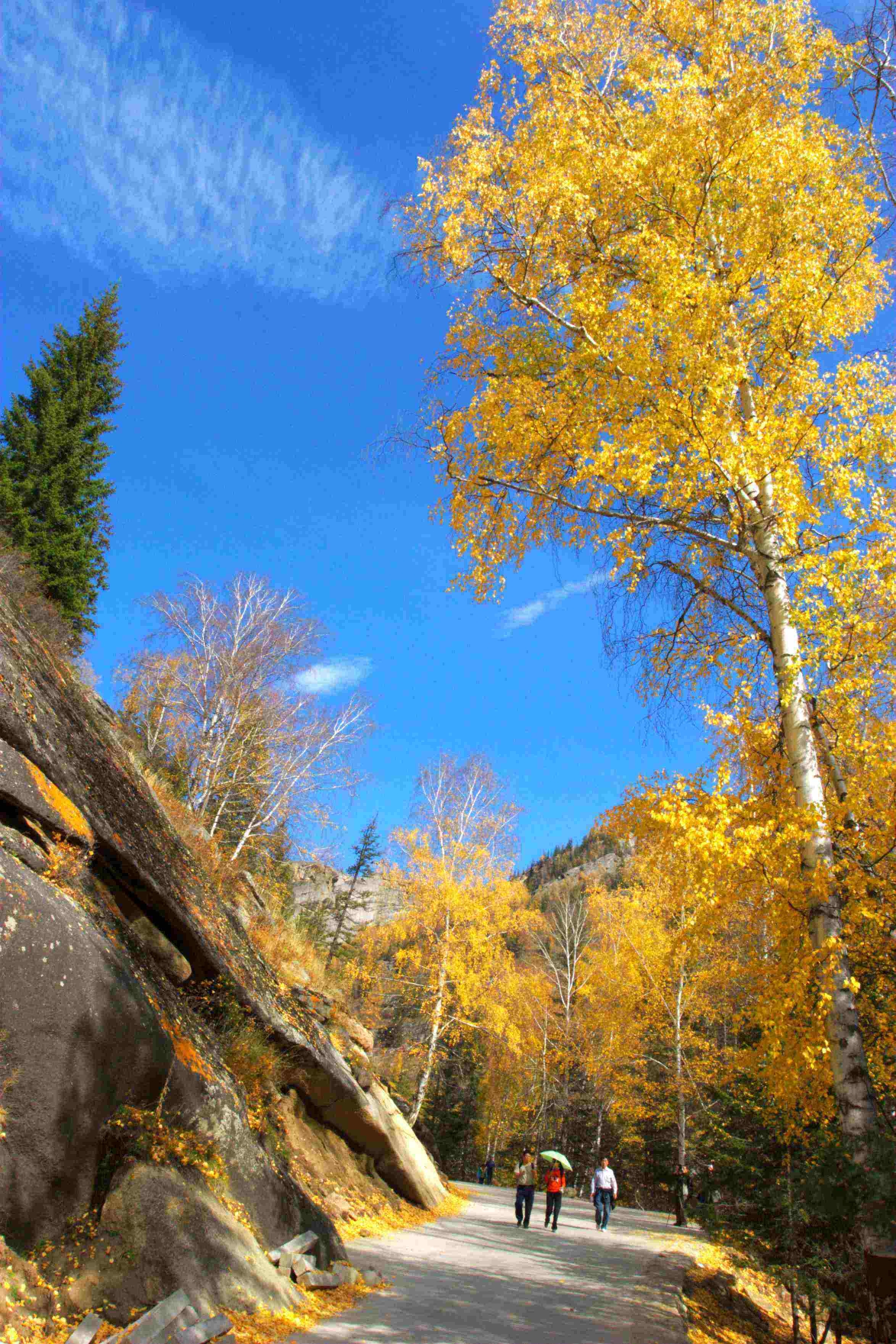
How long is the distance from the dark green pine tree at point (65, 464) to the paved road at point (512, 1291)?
594 inches

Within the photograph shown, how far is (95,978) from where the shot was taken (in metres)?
4.80

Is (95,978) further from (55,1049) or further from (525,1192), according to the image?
(525,1192)

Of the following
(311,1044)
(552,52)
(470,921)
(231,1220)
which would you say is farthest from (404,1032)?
(552,52)

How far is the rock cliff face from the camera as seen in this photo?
4289mm

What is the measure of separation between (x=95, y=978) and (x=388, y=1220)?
869cm

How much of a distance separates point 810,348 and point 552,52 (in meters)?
4.90

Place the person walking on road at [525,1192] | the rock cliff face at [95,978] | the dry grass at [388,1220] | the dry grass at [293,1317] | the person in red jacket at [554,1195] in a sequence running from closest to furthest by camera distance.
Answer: the rock cliff face at [95,978] < the dry grass at [293,1317] < the dry grass at [388,1220] < the person in red jacket at [554,1195] < the person walking on road at [525,1192]

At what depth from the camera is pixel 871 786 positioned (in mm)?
6027

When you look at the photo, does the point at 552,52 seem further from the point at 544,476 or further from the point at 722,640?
the point at 722,640

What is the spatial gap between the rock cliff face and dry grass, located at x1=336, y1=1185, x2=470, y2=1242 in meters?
2.20

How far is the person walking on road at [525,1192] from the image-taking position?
13.9m

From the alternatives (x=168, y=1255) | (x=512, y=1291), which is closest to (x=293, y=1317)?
(x=168, y=1255)

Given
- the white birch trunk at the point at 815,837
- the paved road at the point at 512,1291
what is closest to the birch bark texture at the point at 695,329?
the white birch trunk at the point at 815,837

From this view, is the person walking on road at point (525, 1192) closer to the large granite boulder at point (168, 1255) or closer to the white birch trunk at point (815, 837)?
the large granite boulder at point (168, 1255)
